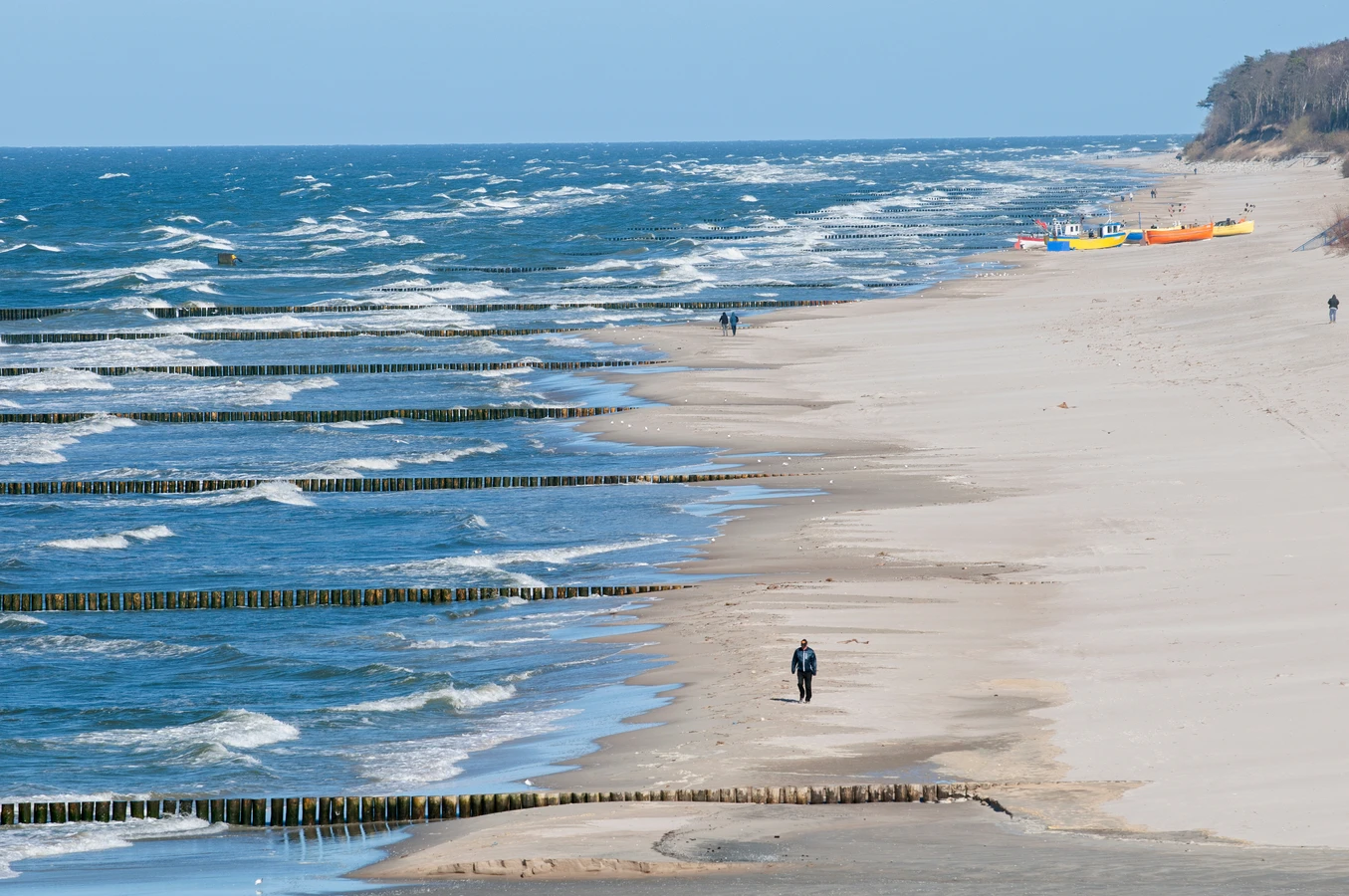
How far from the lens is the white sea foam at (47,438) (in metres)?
43.0

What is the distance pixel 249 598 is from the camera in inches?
1175

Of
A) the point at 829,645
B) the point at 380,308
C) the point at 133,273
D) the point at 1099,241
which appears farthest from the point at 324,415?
the point at 1099,241

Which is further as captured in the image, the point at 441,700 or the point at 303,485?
the point at 303,485

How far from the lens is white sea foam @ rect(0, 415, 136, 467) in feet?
141

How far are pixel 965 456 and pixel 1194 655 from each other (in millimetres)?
15225

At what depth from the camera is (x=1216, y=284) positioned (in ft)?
197

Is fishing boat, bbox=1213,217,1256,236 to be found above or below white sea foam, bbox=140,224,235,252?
above

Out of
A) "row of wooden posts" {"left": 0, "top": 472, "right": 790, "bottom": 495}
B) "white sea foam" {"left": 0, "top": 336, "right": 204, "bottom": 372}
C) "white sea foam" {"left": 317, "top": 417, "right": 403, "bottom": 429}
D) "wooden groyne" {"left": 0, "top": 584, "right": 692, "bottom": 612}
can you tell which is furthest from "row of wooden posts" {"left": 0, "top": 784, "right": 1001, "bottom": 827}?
"white sea foam" {"left": 0, "top": 336, "right": 204, "bottom": 372}

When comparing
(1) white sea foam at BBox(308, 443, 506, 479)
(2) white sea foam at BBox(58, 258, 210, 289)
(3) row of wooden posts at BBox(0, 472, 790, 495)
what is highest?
(2) white sea foam at BBox(58, 258, 210, 289)

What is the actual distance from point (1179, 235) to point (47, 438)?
60074 mm

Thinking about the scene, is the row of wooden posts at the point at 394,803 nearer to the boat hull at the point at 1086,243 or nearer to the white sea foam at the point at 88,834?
the white sea foam at the point at 88,834

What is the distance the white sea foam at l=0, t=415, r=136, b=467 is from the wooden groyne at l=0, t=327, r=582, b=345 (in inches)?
767

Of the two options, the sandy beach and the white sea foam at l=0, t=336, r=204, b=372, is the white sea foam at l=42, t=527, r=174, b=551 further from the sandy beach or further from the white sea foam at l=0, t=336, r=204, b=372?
the white sea foam at l=0, t=336, r=204, b=372

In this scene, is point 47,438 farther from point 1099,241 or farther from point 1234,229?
point 1234,229
